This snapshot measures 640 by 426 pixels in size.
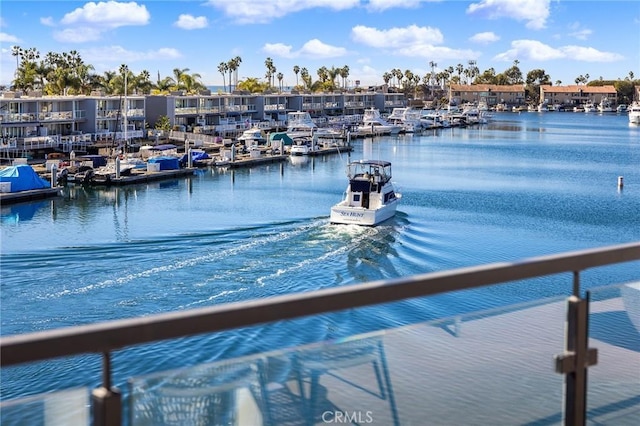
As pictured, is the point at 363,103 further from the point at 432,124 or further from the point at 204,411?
the point at 204,411

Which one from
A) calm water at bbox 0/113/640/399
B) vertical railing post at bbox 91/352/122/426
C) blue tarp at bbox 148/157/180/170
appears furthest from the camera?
blue tarp at bbox 148/157/180/170

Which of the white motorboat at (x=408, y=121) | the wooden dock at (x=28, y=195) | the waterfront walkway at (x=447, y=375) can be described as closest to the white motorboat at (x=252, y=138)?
the white motorboat at (x=408, y=121)

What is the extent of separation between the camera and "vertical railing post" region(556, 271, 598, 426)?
222 centimetres

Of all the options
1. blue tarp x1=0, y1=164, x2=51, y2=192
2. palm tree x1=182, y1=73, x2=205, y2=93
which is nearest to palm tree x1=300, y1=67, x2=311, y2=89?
palm tree x1=182, y1=73, x2=205, y2=93

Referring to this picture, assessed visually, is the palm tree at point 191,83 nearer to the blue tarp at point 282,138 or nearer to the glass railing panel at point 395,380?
the blue tarp at point 282,138

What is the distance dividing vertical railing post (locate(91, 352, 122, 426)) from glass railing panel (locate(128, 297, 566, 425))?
10 centimetres

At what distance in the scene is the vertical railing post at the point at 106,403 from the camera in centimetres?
160

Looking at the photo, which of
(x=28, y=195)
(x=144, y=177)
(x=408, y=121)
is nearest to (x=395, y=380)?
(x=28, y=195)

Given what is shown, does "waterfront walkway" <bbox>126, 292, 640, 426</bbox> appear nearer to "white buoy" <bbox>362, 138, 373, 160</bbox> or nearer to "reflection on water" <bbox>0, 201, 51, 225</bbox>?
"reflection on water" <bbox>0, 201, 51, 225</bbox>

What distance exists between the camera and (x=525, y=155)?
221 ft

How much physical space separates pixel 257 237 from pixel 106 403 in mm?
24966

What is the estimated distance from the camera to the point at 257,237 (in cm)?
2652

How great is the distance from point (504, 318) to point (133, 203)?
35781 mm

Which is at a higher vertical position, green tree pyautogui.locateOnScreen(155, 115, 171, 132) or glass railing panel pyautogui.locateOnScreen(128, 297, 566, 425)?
green tree pyautogui.locateOnScreen(155, 115, 171, 132)
